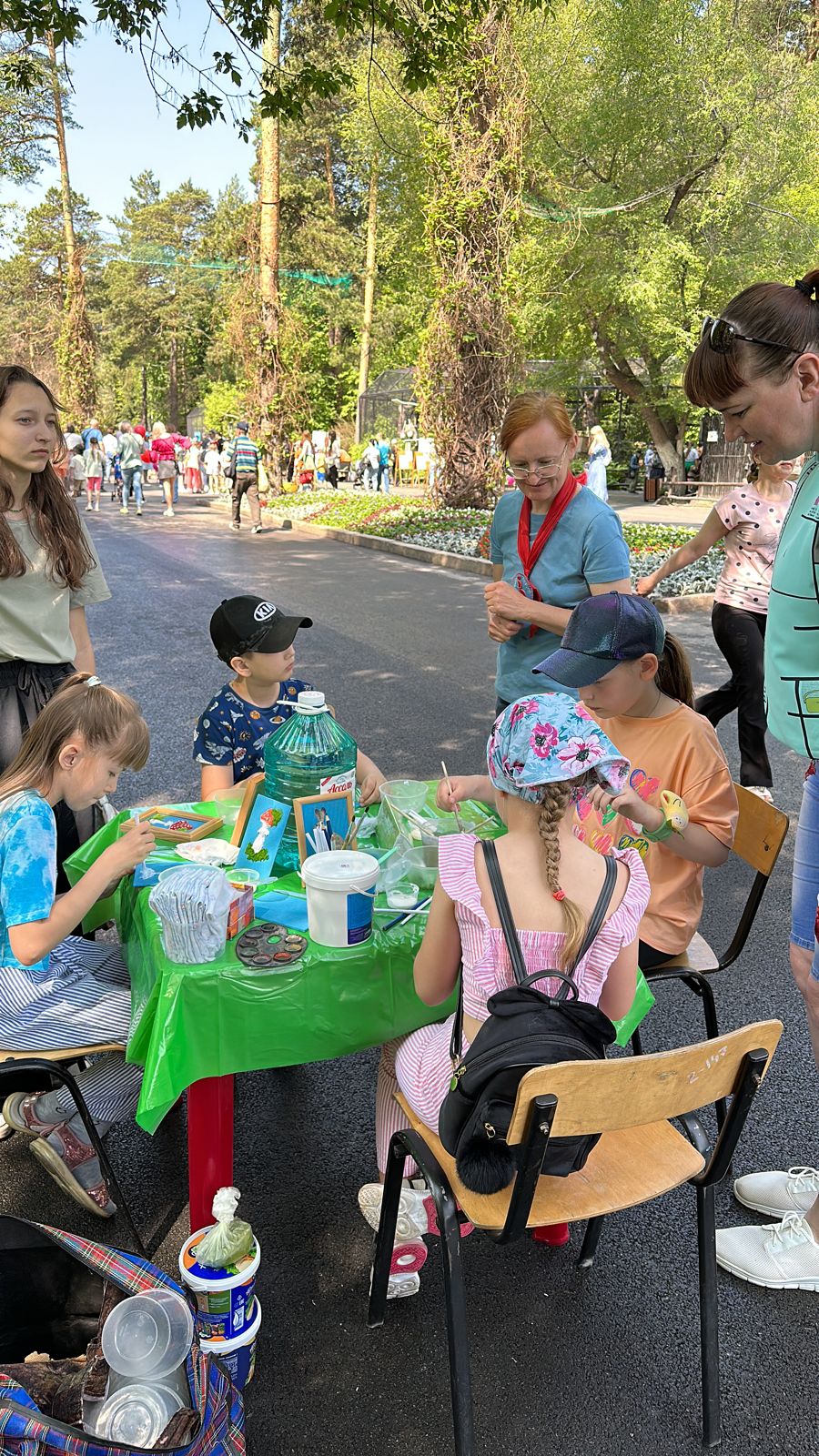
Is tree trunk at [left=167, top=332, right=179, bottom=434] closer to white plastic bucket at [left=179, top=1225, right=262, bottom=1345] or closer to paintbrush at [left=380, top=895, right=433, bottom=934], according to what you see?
paintbrush at [left=380, top=895, right=433, bottom=934]

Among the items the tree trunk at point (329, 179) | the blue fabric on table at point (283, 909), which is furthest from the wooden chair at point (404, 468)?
the blue fabric on table at point (283, 909)

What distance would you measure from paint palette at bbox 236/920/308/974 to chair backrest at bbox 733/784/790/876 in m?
1.46

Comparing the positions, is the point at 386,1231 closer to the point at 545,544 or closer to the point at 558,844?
the point at 558,844

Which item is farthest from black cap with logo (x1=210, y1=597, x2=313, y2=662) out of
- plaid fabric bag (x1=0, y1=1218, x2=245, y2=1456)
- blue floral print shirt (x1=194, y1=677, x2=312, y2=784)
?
plaid fabric bag (x1=0, y1=1218, x2=245, y2=1456)

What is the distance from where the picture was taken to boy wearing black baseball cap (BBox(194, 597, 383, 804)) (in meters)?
2.98

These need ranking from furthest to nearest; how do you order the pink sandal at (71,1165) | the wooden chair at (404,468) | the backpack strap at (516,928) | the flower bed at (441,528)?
the wooden chair at (404,468)
the flower bed at (441,528)
the pink sandal at (71,1165)
the backpack strap at (516,928)

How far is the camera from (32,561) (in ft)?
10.5

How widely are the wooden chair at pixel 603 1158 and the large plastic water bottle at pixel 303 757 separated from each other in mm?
703

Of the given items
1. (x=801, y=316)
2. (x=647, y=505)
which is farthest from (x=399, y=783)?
(x=647, y=505)

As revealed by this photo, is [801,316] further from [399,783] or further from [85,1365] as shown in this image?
[85,1365]

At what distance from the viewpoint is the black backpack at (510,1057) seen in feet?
5.66

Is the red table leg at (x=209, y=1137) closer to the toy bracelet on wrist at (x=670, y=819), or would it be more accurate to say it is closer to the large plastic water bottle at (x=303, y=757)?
the large plastic water bottle at (x=303, y=757)

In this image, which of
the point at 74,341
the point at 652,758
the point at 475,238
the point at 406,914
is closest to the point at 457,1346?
A: the point at 406,914

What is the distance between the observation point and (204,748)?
120 inches
